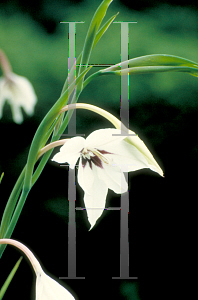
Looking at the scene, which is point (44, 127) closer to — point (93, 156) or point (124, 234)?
point (93, 156)

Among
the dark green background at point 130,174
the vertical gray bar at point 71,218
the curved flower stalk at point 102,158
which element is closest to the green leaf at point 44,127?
the curved flower stalk at point 102,158

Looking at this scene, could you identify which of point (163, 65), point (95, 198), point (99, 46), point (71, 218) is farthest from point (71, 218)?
point (99, 46)

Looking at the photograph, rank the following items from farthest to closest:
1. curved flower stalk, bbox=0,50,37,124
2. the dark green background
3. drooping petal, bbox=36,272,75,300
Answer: the dark green background
curved flower stalk, bbox=0,50,37,124
drooping petal, bbox=36,272,75,300

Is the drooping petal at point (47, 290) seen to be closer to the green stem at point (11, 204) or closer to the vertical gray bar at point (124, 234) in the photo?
the green stem at point (11, 204)

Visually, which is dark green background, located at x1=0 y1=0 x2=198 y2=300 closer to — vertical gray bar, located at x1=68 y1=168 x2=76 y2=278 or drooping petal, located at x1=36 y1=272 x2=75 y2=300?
vertical gray bar, located at x1=68 y1=168 x2=76 y2=278

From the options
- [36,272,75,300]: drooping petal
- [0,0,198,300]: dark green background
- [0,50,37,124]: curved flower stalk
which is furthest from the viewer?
[0,0,198,300]: dark green background

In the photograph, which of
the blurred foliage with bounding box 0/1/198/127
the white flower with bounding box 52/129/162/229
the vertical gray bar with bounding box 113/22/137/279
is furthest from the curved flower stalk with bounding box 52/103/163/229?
the blurred foliage with bounding box 0/1/198/127

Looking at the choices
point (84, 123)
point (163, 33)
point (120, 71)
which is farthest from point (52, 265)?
point (163, 33)
